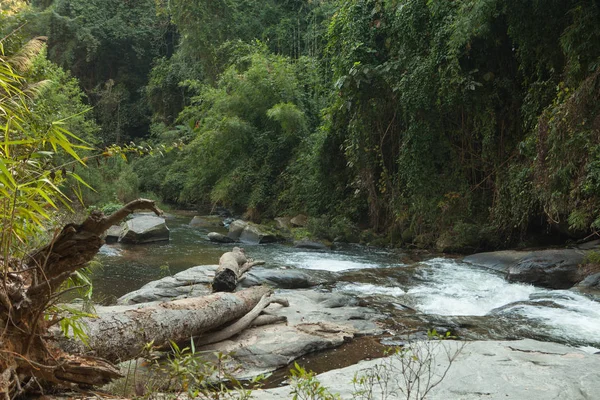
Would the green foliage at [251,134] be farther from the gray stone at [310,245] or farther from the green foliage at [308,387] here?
the green foliage at [308,387]

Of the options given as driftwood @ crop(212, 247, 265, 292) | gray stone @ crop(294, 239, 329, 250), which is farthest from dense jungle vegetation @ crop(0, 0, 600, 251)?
driftwood @ crop(212, 247, 265, 292)

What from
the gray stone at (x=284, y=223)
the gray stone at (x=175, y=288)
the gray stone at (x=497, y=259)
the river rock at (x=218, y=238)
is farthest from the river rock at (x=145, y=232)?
the gray stone at (x=497, y=259)

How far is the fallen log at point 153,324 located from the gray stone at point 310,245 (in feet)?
24.6

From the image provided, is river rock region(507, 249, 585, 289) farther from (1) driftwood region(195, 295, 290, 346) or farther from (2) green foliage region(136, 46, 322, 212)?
(2) green foliage region(136, 46, 322, 212)

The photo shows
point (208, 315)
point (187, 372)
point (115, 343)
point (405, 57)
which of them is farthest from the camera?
point (405, 57)

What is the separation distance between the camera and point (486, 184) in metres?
12.1

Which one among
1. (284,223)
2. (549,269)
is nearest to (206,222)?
(284,223)

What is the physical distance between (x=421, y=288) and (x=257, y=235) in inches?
255

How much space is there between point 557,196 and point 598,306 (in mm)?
2275

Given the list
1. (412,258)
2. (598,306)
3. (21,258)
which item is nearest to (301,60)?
(412,258)

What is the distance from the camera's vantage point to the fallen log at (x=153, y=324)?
12.4ft

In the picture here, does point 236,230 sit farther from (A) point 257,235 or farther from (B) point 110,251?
(B) point 110,251

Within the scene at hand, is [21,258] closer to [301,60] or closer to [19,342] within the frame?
[19,342]

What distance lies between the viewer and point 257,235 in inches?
557
